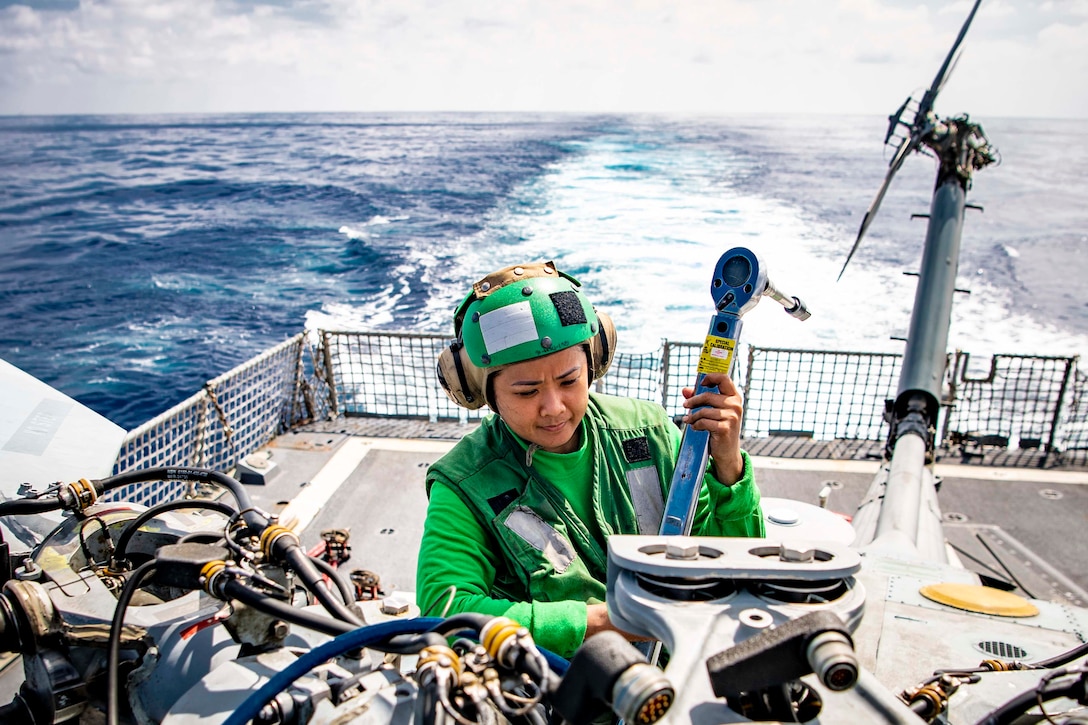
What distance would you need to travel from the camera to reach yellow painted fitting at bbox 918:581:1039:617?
2.47m

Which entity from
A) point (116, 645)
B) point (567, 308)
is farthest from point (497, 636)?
point (116, 645)

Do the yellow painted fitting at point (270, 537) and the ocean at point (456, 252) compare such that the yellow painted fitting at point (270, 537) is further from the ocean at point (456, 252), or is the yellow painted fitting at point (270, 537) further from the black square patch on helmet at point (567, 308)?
the ocean at point (456, 252)

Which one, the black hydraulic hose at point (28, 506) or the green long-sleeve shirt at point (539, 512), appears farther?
the black hydraulic hose at point (28, 506)

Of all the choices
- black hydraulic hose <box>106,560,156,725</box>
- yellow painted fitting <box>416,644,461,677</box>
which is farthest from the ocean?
yellow painted fitting <box>416,644,461,677</box>

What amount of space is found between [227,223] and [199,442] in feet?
71.1

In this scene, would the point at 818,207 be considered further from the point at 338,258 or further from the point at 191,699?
the point at 191,699

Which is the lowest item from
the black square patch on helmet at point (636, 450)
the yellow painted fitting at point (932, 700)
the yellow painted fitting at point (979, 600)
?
the yellow painted fitting at point (979, 600)

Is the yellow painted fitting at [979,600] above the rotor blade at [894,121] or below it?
below

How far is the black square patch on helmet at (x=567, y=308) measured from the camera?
167cm

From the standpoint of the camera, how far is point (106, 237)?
22844 mm

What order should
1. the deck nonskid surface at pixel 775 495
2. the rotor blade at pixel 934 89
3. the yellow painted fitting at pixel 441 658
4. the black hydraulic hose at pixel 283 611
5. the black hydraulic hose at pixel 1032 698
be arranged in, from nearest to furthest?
the yellow painted fitting at pixel 441 658
the black hydraulic hose at pixel 1032 698
the black hydraulic hose at pixel 283 611
the deck nonskid surface at pixel 775 495
the rotor blade at pixel 934 89

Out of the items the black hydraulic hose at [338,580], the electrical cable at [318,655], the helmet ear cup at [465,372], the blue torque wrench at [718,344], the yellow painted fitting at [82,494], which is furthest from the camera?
the yellow painted fitting at [82,494]

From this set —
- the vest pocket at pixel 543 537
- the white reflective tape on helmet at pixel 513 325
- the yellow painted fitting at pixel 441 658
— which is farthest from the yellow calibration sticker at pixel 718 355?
the yellow painted fitting at pixel 441 658

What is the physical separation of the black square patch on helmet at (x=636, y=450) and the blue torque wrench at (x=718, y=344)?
0.74 ft
